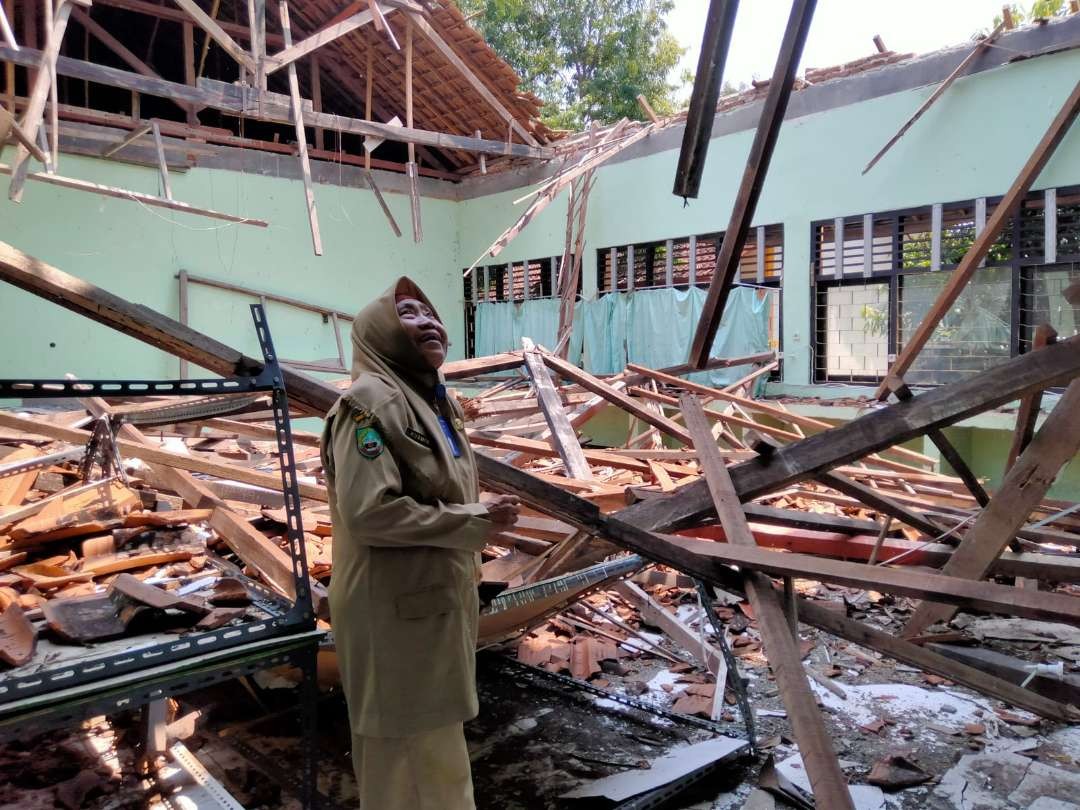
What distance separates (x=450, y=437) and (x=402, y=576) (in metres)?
0.47

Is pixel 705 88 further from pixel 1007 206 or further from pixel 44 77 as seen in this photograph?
pixel 44 77

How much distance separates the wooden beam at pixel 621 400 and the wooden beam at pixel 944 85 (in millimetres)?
6346

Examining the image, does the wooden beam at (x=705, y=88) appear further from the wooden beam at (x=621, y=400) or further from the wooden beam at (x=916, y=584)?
the wooden beam at (x=621, y=400)

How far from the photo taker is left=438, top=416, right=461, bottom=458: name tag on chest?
2.37 metres

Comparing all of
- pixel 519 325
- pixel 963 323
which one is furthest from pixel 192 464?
pixel 519 325

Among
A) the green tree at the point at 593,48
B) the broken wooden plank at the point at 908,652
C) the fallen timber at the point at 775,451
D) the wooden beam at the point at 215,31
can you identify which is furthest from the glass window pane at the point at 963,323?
the green tree at the point at 593,48

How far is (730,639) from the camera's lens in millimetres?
5023

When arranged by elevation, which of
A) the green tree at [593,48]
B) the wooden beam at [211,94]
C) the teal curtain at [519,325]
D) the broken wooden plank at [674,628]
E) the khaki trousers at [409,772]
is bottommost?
the broken wooden plank at [674,628]

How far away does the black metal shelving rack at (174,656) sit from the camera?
6.42 ft

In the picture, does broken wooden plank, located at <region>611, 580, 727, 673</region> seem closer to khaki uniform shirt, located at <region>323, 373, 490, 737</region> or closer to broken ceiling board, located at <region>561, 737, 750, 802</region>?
broken ceiling board, located at <region>561, 737, 750, 802</region>

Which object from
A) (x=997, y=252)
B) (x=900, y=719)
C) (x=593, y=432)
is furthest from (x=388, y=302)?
(x=593, y=432)

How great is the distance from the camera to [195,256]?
12.3 m

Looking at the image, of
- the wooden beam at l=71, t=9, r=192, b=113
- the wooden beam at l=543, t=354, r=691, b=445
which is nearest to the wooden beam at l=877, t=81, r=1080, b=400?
the wooden beam at l=543, t=354, r=691, b=445

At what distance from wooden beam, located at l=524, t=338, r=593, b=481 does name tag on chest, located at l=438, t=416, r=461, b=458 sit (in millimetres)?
2066
